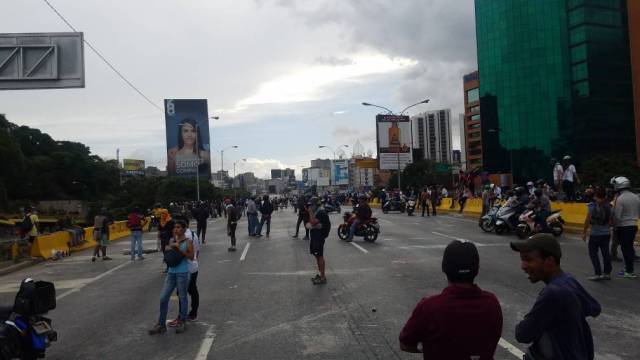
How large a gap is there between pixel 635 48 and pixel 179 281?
293ft

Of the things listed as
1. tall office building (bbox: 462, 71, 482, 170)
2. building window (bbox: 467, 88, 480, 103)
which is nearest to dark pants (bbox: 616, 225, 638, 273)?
tall office building (bbox: 462, 71, 482, 170)

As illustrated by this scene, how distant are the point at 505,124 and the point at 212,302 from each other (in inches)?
3352

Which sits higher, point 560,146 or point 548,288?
point 560,146

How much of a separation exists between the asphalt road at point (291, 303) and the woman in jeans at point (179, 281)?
0.17m

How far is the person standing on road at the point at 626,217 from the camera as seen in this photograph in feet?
31.8

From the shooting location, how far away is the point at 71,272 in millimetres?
14852

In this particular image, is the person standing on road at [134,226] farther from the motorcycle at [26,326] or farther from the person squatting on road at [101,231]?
the motorcycle at [26,326]

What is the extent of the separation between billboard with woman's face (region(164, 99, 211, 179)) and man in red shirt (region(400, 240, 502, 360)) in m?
64.9

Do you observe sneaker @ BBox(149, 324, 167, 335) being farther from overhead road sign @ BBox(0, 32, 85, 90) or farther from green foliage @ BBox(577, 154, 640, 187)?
green foliage @ BBox(577, 154, 640, 187)

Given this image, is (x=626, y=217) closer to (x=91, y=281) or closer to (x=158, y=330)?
(x=158, y=330)

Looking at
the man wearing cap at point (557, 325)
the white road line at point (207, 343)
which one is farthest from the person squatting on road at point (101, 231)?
the man wearing cap at point (557, 325)

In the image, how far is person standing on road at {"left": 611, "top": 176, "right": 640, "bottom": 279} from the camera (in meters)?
9.70

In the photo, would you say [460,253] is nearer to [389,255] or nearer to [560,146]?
[389,255]

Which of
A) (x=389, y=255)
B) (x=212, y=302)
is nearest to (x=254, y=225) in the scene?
(x=389, y=255)
